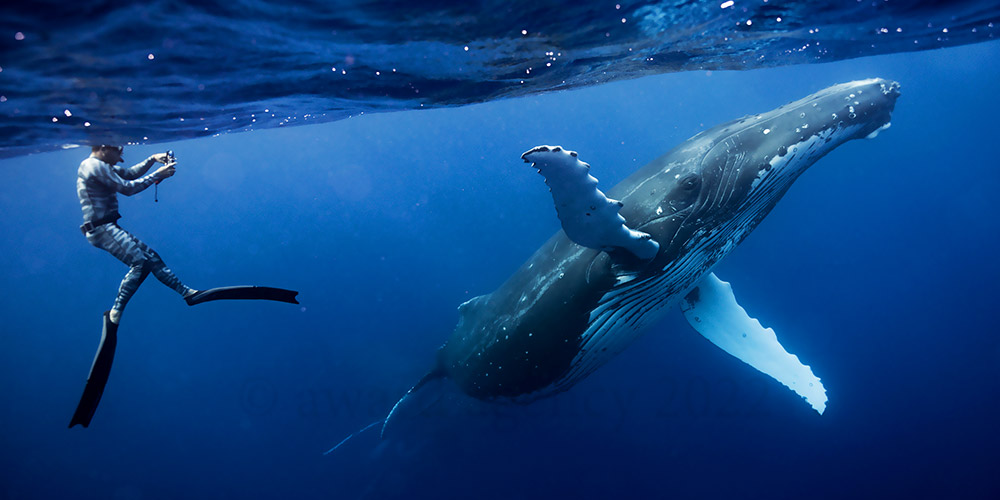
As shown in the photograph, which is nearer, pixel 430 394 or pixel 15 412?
pixel 430 394

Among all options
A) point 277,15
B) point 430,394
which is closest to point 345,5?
point 277,15

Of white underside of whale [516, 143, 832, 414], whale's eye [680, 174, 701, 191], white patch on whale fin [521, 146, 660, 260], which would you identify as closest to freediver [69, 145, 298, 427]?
white patch on whale fin [521, 146, 660, 260]

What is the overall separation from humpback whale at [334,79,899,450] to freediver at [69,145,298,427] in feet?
11.0

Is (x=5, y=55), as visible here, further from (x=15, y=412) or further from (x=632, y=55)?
(x=15, y=412)

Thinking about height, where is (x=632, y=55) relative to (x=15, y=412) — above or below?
above

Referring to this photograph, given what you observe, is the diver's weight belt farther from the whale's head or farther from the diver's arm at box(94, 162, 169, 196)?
the whale's head

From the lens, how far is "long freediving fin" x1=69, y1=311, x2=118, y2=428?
4.59 metres

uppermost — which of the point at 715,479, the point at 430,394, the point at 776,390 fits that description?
the point at 430,394

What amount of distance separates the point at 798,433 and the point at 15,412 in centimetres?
4752

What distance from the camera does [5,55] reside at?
568 centimetres

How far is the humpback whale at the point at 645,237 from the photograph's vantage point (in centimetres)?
512

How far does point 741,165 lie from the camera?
525 centimetres

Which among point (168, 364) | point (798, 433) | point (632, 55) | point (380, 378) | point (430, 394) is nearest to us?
point (430, 394)

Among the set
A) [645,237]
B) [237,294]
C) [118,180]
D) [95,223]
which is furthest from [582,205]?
[95,223]
